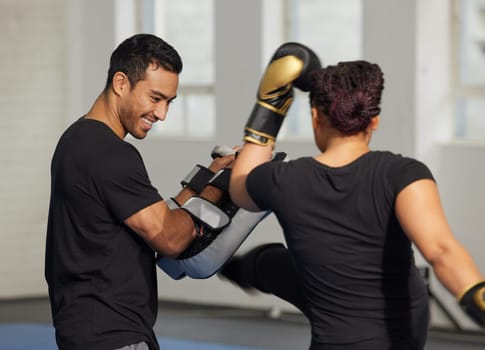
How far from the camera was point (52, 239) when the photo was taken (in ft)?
8.29

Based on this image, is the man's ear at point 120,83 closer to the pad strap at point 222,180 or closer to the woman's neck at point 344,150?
the pad strap at point 222,180

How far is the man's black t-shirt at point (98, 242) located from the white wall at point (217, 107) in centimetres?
337

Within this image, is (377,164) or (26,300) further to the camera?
(26,300)

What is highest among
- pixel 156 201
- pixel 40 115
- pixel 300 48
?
pixel 300 48

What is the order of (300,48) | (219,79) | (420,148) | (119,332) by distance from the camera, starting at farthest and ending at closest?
(219,79)
(420,148)
(119,332)
(300,48)

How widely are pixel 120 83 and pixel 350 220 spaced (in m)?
0.76

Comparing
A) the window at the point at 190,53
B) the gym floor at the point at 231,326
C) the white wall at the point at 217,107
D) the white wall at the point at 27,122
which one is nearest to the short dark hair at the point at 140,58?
the gym floor at the point at 231,326

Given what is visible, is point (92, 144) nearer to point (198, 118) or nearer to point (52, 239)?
point (52, 239)

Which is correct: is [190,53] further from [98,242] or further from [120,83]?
[98,242]

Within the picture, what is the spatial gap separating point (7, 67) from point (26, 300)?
162 cm

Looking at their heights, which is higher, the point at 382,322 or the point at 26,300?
the point at 382,322

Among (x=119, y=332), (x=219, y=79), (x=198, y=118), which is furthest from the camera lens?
(x=198, y=118)

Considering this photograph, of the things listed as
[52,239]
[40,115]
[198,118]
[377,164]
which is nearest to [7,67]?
[40,115]

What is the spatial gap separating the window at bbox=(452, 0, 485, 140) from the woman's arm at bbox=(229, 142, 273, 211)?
3808mm
